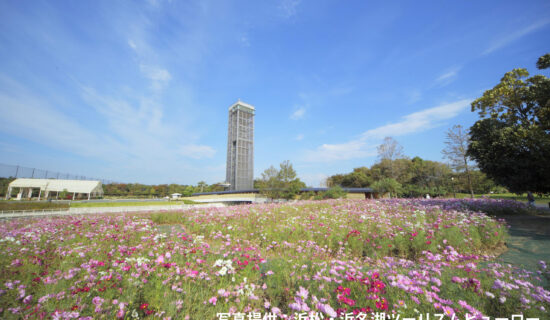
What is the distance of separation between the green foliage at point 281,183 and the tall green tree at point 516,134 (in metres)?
22.2

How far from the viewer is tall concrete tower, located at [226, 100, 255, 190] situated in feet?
266

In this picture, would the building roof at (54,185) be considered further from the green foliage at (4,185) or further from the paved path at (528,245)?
the paved path at (528,245)

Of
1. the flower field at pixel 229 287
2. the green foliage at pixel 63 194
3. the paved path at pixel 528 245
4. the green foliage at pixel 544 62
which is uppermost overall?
the green foliage at pixel 544 62

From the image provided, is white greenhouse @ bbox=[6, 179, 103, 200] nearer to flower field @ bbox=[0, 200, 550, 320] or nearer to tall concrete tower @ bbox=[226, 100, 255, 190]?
tall concrete tower @ bbox=[226, 100, 255, 190]

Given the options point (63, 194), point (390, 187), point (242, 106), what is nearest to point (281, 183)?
point (390, 187)

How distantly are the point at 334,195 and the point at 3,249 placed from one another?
25.1 m

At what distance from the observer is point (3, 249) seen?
4340 millimetres

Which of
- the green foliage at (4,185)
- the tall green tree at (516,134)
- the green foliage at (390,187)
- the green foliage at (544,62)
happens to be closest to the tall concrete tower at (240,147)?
the green foliage at (4,185)

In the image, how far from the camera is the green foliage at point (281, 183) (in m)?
32.1

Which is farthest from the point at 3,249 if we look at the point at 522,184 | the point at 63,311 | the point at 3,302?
the point at 522,184

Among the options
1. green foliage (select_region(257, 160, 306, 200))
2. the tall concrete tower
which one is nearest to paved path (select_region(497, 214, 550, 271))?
green foliage (select_region(257, 160, 306, 200))

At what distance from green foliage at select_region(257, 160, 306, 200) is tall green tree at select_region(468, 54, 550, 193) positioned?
2223cm

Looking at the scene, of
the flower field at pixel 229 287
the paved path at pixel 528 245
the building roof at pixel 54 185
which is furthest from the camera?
the building roof at pixel 54 185

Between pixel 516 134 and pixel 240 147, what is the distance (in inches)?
3080
